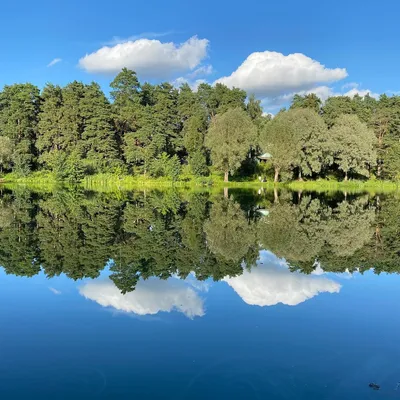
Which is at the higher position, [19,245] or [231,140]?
[231,140]

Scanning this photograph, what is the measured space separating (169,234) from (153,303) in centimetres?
887

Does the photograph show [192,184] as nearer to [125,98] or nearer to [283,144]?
[283,144]

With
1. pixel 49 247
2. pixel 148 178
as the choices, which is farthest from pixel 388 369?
pixel 148 178

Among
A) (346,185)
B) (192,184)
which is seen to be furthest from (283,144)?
(192,184)

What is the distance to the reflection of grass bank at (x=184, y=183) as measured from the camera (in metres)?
57.6

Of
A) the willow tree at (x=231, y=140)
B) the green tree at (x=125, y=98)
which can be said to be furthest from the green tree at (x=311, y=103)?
the green tree at (x=125, y=98)

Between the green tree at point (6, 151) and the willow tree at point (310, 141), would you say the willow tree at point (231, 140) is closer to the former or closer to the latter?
the willow tree at point (310, 141)

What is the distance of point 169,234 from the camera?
18438mm

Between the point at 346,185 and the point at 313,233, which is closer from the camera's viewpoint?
the point at 313,233

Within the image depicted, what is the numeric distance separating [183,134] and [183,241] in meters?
56.6

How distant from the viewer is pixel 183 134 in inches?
2835

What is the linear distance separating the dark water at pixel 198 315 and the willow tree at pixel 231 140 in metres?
37.3

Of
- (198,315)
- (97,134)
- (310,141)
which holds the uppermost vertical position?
(97,134)

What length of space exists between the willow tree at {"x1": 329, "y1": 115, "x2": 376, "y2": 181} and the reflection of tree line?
33217 mm
